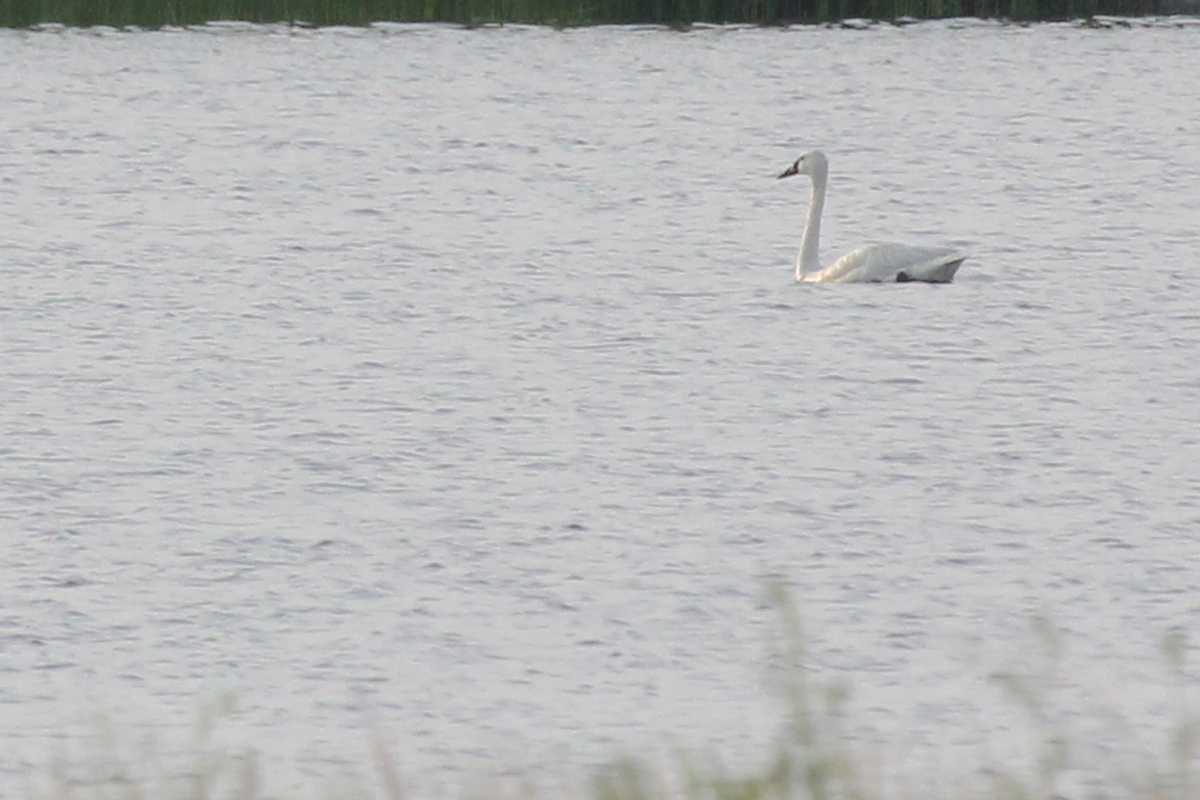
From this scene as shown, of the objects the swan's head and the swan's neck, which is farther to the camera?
the swan's head

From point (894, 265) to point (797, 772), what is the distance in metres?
11.6

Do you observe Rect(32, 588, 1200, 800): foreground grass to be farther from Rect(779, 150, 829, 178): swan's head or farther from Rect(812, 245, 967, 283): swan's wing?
Rect(779, 150, 829, 178): swan's head

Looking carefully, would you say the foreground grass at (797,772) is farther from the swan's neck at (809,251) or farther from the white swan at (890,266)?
the swan's neck at (809,251)

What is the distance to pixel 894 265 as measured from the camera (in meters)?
16.6

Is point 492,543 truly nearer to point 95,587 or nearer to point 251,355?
point 95,587

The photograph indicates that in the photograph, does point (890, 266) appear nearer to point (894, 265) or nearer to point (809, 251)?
point (894, 265)

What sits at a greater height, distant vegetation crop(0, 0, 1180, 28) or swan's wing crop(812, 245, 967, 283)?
distant vegetation crop(0, 0, 1180, 28)

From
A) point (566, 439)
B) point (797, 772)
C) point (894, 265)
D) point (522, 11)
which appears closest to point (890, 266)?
point (894, 265)

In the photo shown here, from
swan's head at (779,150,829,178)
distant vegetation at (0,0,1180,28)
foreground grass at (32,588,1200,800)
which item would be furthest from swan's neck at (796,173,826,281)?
distant vegetation at (0,0,1180,28)

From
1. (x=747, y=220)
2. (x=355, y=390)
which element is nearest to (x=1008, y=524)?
(x=355, y=390)

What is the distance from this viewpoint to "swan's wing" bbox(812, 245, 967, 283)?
16562mm

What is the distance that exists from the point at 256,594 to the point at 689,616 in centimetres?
145

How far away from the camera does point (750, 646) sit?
8.29 meters

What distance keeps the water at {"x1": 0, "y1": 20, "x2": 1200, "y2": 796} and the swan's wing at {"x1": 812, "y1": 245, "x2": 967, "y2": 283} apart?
23 centimetres
